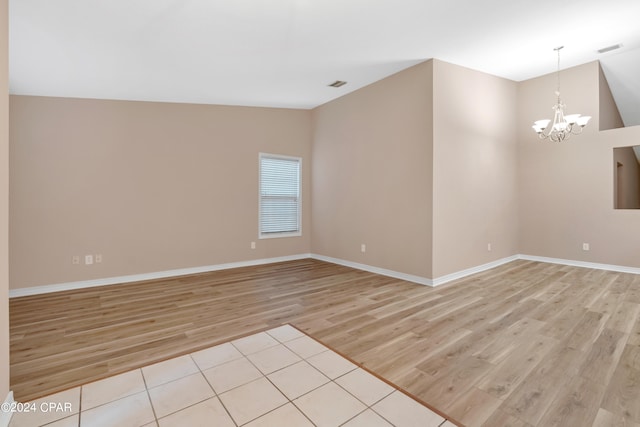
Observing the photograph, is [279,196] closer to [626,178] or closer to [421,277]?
[421,277]

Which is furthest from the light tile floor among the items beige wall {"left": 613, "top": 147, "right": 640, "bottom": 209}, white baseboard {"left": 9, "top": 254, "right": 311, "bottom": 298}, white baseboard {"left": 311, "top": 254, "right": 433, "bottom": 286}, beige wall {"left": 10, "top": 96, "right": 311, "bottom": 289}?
beige wall {"left": 613, "top": 147, "right": 640, "bottom": 209}

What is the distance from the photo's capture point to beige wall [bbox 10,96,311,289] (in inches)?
152

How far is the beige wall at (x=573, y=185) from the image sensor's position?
466 centimetres

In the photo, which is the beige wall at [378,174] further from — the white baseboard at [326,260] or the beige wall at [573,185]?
the beige wall at [573,185]

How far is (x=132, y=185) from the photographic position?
4.44m

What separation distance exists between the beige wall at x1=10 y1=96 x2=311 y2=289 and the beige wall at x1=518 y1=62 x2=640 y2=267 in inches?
185

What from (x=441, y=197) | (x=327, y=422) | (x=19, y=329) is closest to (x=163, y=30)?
(x=19, y=329)

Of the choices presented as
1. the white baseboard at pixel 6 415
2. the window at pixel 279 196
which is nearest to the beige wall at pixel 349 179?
the window at pixel 279 196

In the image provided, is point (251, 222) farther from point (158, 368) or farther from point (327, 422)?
point (327, 422)

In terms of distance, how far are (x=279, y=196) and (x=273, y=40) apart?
10.3 feet

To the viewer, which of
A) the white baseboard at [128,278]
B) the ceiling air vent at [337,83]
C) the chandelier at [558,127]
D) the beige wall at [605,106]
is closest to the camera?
the white baseboard at [128,278]

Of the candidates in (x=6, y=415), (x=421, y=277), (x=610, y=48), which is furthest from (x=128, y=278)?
(x=610, y=48)

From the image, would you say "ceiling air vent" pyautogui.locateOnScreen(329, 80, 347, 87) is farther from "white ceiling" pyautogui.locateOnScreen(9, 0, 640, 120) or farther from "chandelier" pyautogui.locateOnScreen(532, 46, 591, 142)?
"chandelier" pyautogui.locateOnScreen(532, 46, 591, 142)

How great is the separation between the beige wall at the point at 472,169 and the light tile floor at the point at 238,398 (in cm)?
255
